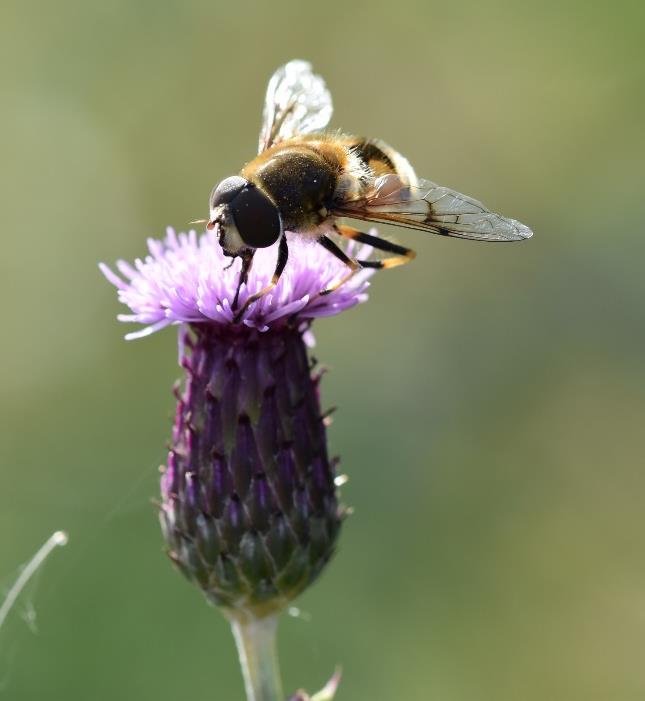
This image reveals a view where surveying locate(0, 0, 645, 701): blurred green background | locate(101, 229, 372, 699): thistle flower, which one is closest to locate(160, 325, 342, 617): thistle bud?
locate(101, 229, 372, 699): thistle flower

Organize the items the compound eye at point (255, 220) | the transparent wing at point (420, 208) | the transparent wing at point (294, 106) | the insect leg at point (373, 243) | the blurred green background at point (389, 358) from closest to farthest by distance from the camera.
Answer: the compound eye at point (255, 220), the transparent wing at point (420, 208), the insect leg at point (373, 243), the transparent wing at point (294, 106), the blurred green background at point (389, 358)

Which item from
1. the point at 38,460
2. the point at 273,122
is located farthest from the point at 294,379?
the point at 38,460

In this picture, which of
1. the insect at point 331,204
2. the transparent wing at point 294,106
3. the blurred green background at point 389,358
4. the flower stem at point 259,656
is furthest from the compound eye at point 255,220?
the blurred green background at point 389,358

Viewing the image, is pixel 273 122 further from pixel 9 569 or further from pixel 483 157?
pixel 483 157

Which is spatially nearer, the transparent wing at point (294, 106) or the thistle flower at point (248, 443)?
the thistle flower at point (248, 443)

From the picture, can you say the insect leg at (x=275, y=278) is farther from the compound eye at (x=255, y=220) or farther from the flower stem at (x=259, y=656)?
the flower stem at (x=259, y=656)

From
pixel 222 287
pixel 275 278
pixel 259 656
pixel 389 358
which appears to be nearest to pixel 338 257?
pixel 275 278
